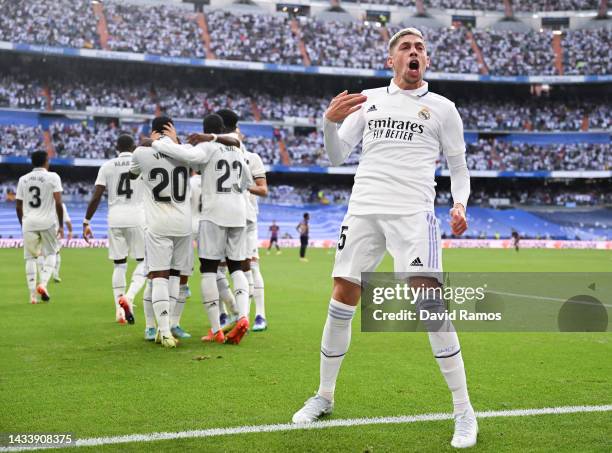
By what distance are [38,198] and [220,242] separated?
208 inches

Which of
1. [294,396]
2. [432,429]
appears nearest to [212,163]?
[294,396]

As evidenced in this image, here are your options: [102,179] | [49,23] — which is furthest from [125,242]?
[49,23]

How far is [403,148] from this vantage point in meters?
4.61

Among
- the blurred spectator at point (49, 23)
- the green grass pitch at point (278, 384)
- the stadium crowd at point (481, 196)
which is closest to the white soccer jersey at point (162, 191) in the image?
the green grass pitch at point (278, 384)

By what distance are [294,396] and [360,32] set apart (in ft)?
183

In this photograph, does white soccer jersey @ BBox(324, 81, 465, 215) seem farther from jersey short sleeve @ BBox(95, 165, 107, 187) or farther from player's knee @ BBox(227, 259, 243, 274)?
jersey short sleeve @ BBox(95, 165, 107, 187)

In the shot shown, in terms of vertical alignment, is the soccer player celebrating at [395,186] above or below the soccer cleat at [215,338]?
above

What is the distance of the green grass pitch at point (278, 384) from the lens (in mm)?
4184

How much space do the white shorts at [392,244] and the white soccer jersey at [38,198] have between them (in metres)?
7.98

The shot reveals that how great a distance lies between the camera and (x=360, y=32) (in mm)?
57688

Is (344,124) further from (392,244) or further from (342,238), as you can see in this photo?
(392,244)

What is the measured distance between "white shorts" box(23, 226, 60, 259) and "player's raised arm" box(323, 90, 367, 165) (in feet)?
26.9

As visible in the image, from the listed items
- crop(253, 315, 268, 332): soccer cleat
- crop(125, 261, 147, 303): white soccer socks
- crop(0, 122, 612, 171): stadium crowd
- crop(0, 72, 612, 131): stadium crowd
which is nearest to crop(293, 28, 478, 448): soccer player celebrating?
crop(253, 315, 268, 332): soccer cleat

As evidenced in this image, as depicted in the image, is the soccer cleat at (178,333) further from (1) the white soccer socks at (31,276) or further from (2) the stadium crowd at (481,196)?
(2) the stadium crowd at (481,196)
